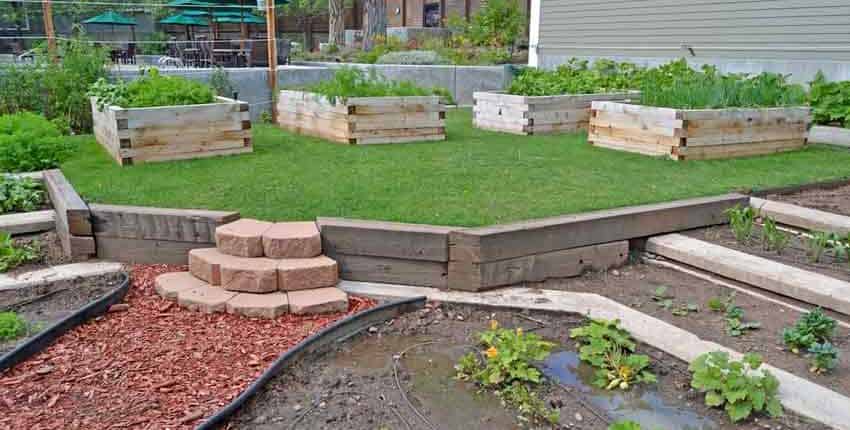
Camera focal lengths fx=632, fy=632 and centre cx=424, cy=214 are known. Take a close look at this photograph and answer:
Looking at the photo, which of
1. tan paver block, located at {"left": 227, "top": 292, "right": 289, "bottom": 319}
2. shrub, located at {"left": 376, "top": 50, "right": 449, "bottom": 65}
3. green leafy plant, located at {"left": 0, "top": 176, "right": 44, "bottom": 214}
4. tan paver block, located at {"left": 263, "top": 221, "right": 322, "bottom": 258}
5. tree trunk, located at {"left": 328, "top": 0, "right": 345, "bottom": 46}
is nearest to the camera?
tan paver block, located at {"left": 227, "top": 292, "right": 289, "bottom": 319}

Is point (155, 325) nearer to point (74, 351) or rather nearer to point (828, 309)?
point (74, 351)

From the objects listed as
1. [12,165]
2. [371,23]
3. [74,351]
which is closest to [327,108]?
[12,165]

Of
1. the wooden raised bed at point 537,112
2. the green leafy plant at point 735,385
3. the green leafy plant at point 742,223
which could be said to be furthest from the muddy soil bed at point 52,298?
the wooden raised bed at point 537,112

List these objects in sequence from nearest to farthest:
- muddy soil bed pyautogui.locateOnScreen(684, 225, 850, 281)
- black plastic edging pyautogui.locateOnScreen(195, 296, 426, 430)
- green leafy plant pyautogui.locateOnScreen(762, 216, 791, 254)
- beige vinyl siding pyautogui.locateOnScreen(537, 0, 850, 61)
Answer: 1. black plastic edging pyautogui.locateOnScreen(195, 296, 426, 430)
2. muddy soil bed pyautogui.locateOnScreen(684, 225, 850, 281)
3. green leafy plant pyautogui.locateOnScreen(762, 216, 791, 254)
4. beige vinyl siding pyautogui.locateOnScreen(537, 0, 850, 61)

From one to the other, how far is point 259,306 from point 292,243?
1.37 feet

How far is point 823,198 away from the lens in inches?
195

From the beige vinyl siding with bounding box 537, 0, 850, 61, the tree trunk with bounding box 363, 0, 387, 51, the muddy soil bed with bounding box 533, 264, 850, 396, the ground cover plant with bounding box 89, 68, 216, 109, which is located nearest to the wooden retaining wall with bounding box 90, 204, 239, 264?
the ground cover plant with bounding box 89, 68, 216, 109

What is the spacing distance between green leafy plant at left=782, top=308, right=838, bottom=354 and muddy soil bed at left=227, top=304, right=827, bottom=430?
558 millimetres

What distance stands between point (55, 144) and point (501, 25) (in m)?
11.3

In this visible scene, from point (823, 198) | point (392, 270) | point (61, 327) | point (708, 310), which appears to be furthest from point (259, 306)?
point (823, 198)

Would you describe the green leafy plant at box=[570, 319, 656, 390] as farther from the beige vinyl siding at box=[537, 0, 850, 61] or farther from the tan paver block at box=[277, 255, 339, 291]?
the beige vinyl siding at box=[537, 0, 850, 61]

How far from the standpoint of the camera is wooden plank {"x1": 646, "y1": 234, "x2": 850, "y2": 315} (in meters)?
3.31

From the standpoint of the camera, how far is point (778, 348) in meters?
2.92

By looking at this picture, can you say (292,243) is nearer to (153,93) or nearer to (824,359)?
(824,359)
